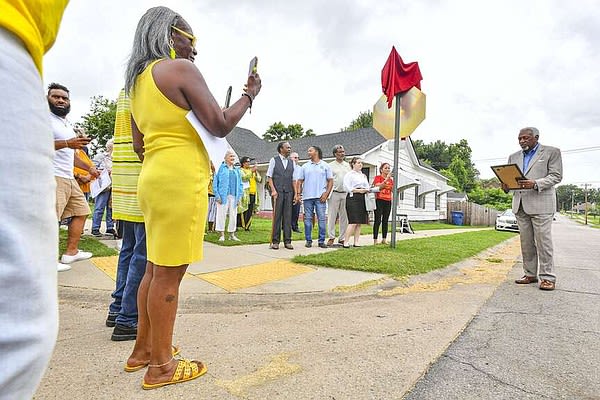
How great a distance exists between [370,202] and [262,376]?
20.1 ft

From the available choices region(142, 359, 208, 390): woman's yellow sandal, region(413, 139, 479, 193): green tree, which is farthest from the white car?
region(413, 139, 479, 193): green tree

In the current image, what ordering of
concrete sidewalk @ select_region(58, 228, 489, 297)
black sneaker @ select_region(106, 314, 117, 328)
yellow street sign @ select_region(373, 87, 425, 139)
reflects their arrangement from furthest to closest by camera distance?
yellow street sign @ select_region(373, 87, 425, 139)
concrete sidewalk @ select_region(58, 228, 489, 297)
black sneaker @ select_region(106, 314, 117, 328)

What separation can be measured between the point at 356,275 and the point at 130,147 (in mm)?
3022

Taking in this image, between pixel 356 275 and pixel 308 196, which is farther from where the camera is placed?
pixel 308 196

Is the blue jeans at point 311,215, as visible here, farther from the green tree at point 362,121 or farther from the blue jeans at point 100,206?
the green tree at point 362,121

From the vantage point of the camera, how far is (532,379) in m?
2.07

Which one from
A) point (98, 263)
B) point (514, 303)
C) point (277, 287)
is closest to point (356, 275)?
point (277, 287)

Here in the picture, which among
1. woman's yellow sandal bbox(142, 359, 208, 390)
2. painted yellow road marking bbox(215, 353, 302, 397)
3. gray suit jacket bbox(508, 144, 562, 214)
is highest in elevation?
gray suit jacket bbox(508, 144, 562, 214)

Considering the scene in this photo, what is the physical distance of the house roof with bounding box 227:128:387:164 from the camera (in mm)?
19188

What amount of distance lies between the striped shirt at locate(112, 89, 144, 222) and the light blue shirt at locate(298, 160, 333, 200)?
16.4ft

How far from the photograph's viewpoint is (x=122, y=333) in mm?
2551

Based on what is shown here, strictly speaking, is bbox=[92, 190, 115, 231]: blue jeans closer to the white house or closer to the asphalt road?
the asphalt road

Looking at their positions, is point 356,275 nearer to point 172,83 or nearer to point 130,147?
point 130,147

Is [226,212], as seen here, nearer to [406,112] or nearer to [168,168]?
[406,112]
